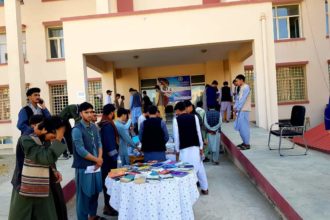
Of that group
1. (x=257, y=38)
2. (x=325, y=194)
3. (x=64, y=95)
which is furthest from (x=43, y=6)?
(x=325, y=194)

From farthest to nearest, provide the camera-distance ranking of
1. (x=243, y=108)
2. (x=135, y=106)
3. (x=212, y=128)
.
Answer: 1. (x=135, y=106)
2. (x=212, y=128)
3. (x=243, y=108)

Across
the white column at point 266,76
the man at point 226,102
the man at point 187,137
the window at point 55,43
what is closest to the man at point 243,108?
the man at point 187,137

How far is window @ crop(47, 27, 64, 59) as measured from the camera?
18.3 metres

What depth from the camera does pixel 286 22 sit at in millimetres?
17781

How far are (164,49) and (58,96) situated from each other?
818 centimetres

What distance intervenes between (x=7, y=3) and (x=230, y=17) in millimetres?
8259

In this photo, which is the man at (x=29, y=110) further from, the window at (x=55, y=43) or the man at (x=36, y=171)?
the window at (x=55, y=43)

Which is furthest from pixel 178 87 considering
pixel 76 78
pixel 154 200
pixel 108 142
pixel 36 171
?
pixel 36 171

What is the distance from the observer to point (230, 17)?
11.2 metres

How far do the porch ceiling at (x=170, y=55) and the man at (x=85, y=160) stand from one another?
8.39 m

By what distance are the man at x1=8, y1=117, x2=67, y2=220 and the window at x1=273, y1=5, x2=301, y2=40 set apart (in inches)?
632

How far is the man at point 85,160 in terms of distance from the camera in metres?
4.66

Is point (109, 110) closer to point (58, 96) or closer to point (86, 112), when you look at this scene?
point (86, 112)

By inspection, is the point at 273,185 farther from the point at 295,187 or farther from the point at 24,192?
the point at 24,192
